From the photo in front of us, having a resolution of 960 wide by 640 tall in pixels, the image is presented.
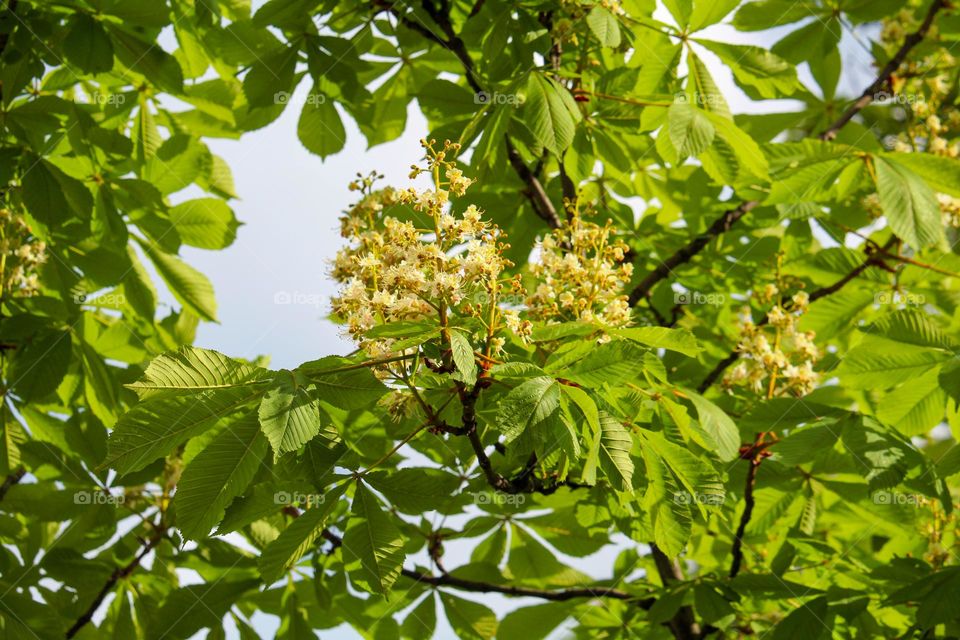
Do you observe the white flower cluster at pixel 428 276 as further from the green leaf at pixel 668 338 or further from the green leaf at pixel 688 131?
the green leaf at pixel 688 131

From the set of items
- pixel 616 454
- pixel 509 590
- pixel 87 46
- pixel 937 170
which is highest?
pixel 87 46

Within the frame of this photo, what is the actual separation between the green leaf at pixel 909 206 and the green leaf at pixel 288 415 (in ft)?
5.19

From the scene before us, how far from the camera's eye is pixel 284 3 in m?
2.82

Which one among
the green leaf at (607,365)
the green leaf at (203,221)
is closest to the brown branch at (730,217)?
the green leaf at (607,365)

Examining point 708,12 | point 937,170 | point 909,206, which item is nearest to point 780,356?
point 909,206

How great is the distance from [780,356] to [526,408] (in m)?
1.36

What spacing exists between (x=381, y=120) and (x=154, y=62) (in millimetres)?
872

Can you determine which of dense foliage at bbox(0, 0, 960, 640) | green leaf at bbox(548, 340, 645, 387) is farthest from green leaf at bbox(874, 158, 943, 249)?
green leaf at bbox(548, 340, 645, 387)

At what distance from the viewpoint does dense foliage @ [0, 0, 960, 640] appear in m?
1.73

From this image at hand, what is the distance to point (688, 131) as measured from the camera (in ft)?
7.68

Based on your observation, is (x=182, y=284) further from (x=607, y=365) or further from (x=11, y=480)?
(x=607, y=365)

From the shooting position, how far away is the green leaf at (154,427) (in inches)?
59.7

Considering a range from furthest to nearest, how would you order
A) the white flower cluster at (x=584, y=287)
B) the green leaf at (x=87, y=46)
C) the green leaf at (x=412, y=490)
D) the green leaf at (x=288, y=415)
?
the green leaf at (x=87, y=46) < the white flower cluster at (x=584, y=287) < the green leaf at (x=412, y=490) < the green leaf at (x=288, y=415)

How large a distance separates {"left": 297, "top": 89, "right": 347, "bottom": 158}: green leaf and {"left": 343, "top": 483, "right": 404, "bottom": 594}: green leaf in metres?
1.84
